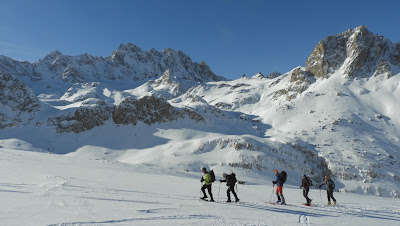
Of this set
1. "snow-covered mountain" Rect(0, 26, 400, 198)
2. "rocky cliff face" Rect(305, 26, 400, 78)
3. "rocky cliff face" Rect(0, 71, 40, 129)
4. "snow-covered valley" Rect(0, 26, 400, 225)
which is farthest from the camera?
"rocky cliff face" Rect(305, 26, 400, 78)

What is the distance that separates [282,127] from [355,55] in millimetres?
50315

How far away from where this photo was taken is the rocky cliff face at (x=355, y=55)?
9375 cm

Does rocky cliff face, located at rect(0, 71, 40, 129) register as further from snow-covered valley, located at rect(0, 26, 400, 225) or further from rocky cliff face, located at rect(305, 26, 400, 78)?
rocky cliff face, located at rect(305, 26, 400, 78)

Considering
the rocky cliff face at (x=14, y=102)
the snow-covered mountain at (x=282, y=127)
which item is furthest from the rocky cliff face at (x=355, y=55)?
the rocky cliff face at (x=14, y=102)

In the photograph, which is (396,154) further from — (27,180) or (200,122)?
(27,180)

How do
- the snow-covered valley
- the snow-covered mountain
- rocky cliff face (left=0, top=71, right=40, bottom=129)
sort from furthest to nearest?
rocky cliff face (left=0, top=71, right=40, bottom=129)
the snow-covered mountain
the snow-covered valley

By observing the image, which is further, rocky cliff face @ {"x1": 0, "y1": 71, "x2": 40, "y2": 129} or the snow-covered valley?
rocky cliff face @ {"x1": 0, "y1": 71, "x2": 40, "y2": 129}

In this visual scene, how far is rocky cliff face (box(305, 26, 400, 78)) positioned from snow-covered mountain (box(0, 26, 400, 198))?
1.27 feet

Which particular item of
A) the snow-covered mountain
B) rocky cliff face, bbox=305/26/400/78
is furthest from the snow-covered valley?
rocky cliff face, bbox=305/26/400/78

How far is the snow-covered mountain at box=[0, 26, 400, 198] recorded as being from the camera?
49.1 meters

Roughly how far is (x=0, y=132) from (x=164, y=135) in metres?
43.3

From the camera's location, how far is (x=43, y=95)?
156875 millimetres

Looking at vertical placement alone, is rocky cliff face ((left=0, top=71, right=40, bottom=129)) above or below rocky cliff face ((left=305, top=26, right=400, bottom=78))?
below

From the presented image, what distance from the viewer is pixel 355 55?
9681 centimetres
